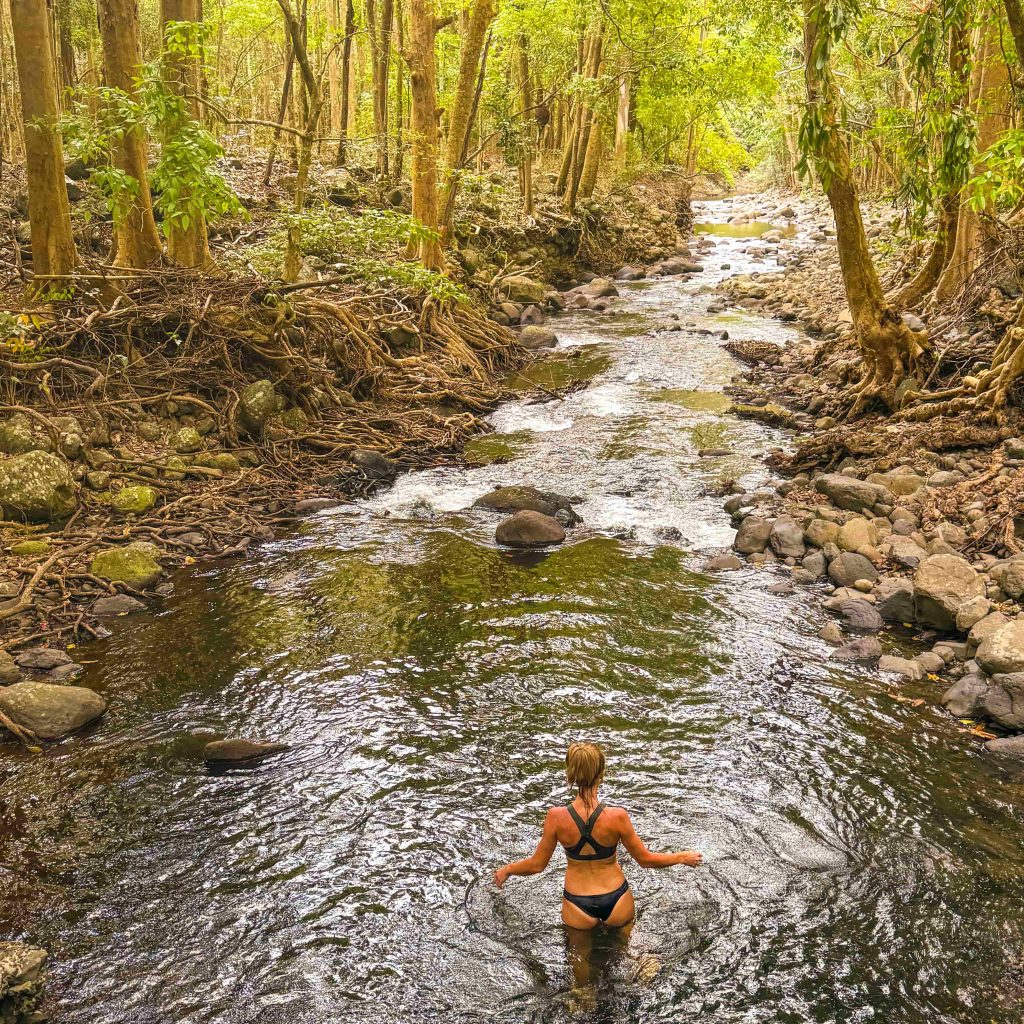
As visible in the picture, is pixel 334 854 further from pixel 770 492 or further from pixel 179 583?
pixel 770 492

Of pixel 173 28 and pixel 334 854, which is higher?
pixel 173 28

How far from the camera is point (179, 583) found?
988cm

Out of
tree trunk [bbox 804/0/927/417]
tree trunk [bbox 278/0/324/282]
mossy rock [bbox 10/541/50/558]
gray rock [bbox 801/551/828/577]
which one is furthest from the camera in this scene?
tree trunk [bbox 804/0/927/417]

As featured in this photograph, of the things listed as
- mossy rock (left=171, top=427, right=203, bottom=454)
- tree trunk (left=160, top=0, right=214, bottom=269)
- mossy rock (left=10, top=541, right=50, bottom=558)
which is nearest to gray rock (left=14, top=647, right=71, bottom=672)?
mossy rock (left=10, top=541, right=50, bottom=558)

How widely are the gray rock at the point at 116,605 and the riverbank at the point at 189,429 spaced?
0.02 metres

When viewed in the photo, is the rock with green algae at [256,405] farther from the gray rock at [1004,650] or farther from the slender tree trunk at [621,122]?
the slender tree trunk at [621,122]

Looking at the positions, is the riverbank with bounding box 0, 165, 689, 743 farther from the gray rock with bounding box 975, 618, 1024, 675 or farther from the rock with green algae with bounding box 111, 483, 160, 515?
the gray rock with bounding box 975, 618, 1024, 675

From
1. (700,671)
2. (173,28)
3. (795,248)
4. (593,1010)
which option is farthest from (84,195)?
(795,248)

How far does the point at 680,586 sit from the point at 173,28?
8766 millimetres

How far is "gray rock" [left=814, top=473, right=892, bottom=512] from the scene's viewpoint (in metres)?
10.8

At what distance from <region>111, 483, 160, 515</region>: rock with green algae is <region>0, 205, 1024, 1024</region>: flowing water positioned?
1.55 metres

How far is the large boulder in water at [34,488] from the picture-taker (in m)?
9.94

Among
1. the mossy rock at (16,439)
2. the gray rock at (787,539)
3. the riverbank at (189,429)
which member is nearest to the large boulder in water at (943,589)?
the gray rock at (787,539)

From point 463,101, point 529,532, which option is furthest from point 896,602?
point 463,101
